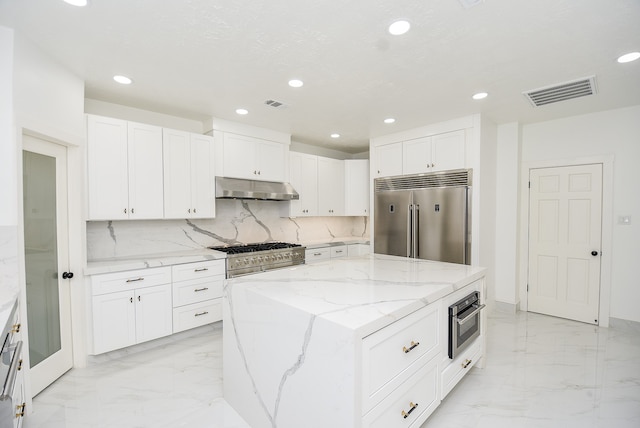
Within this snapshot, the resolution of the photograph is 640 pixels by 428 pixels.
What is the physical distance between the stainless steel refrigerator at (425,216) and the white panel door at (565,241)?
1.12m

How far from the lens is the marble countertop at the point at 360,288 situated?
1.45m

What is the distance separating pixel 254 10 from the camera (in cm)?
178

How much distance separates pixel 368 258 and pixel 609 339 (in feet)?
9.19

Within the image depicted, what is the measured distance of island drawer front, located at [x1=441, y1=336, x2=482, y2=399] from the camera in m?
2.00

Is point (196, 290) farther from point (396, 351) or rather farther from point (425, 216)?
point (425, 216)

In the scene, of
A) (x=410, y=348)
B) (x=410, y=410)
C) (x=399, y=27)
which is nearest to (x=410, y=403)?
(x=410, y=410)

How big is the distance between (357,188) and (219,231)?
2.46 m

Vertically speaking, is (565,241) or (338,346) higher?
(565,241)

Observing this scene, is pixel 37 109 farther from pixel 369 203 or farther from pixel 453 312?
pixel 369 203

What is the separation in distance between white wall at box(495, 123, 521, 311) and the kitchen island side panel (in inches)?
144

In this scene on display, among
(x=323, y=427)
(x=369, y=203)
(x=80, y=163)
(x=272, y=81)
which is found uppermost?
(x=272, y=81)

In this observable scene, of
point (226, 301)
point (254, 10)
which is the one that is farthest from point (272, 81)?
point (226, 301)

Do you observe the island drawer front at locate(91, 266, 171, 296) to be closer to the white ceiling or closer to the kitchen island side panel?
the kitchen island side panel

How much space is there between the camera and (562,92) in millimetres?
2957
